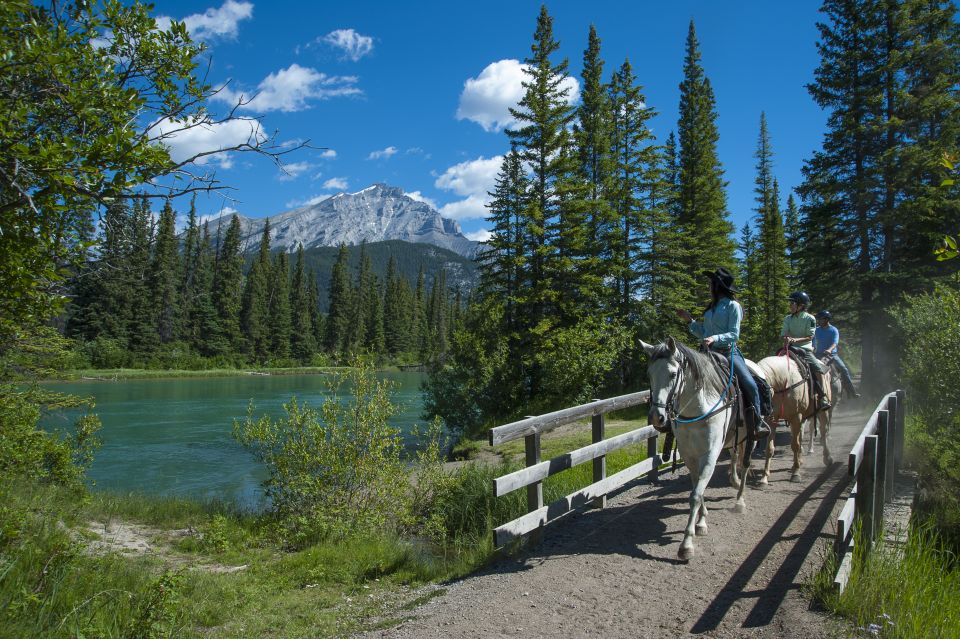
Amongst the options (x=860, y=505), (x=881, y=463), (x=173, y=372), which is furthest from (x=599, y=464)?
(x=173, y=372)

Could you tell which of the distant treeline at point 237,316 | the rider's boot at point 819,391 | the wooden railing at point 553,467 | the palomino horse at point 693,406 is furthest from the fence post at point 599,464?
the distant treeline at point 237,316

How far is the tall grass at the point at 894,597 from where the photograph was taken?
3.74 m

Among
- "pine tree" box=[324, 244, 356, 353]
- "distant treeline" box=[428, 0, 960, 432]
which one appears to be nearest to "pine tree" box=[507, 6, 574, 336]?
"distant treeline" box=[428, 0, 960, 432]

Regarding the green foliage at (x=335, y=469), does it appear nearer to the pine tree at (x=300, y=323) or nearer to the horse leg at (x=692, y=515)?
the horse leg at (x=692, y=515)

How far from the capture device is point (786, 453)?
1034 cm

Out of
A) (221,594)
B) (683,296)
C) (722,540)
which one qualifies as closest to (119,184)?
(221,594)

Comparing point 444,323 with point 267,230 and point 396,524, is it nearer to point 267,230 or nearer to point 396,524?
point 267,230

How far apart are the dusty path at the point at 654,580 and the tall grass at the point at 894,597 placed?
0.21m

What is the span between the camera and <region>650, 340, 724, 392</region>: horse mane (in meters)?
5.76

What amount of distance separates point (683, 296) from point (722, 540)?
24.9 metres

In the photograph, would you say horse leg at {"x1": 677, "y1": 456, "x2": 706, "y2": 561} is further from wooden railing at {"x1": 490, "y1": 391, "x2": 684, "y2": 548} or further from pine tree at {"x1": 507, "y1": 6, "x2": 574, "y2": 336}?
pine tree at {"x1": 507, "y1": 6, "x2": 574, "y2": 336}

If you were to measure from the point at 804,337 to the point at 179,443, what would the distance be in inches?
863

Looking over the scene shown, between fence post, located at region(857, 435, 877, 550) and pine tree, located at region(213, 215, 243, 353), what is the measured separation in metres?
82.1

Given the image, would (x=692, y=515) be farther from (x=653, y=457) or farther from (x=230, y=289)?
(x=230, y=289)
